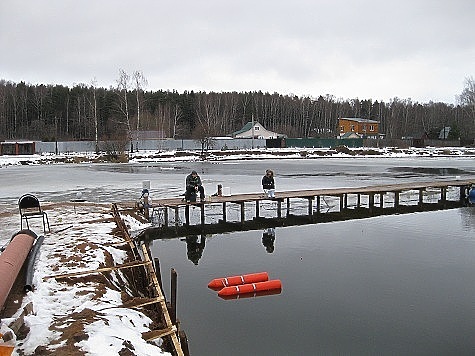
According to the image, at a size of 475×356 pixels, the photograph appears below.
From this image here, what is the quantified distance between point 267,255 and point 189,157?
1844 inches

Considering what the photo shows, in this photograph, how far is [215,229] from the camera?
53.8 ft

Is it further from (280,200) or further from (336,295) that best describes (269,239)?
(336,295)

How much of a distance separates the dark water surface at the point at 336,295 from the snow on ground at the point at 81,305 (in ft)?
4.48

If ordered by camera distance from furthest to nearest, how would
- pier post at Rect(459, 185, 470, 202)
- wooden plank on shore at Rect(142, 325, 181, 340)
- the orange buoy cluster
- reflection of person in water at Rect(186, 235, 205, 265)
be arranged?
pier post at Rect(459, 185, 470, 202) < reflection of person in water at Rect(186, 235, 205, 265) < the orange buoy cluster < wooden plank on shore at Rect(142, 325, 181, 340)

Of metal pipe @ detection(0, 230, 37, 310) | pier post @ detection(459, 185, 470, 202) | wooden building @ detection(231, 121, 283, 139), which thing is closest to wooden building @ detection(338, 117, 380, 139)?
wooden building @ detection(231, 121, 283, 139)

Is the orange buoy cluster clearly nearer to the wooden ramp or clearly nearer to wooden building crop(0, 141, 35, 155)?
the wooden ramp

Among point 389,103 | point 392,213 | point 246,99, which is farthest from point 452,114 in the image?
point 392,213

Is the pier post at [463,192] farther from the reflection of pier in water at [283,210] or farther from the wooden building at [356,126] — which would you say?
the wooden building at [356,126]

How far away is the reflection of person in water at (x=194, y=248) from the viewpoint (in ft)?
42.5

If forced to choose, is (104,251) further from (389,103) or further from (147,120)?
(389,103)

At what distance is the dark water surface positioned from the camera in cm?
777

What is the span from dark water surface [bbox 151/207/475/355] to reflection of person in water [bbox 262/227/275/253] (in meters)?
0.15

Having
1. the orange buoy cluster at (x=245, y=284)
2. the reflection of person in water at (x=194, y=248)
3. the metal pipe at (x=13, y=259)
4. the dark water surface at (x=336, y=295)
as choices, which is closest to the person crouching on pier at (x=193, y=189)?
the reflection of person in water at (x=194, y=248)

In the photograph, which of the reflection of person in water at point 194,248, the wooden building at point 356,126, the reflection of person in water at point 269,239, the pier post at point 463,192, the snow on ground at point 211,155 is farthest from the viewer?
the wooden building at point 356,126
